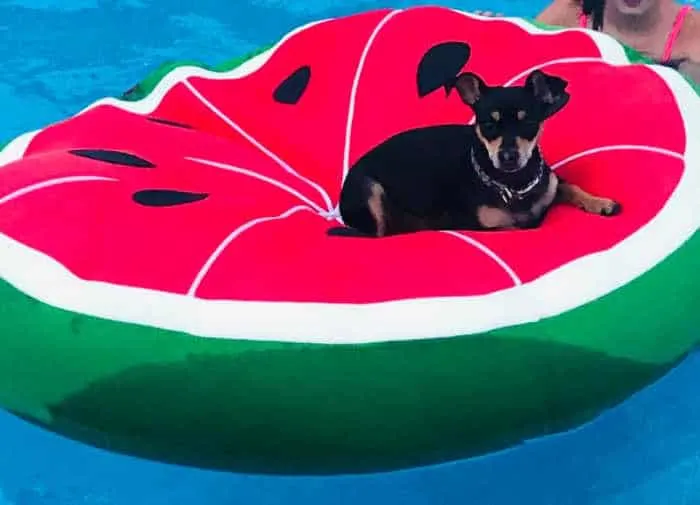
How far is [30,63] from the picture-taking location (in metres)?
3.74

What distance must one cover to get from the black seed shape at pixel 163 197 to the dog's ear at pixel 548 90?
2.05ft

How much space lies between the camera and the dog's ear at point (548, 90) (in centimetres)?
186

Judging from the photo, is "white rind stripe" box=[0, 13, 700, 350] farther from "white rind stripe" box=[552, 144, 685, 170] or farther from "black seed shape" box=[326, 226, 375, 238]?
"black seed shape" box=[326, 226, 375, 238]

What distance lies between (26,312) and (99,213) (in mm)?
224

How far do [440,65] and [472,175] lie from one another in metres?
0.40

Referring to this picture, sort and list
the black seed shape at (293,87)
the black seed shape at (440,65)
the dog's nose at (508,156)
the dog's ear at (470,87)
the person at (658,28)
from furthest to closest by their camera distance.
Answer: the person at (658,28)
the black seed shape at (293,87)
the black seed shape at (440,65)
the dog's ear at (470,87)
the dog's nose at (508,156)

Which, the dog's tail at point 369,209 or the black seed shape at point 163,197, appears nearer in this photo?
the black seed shape at point 163,197

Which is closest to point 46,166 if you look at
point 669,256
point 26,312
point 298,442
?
point 26,312

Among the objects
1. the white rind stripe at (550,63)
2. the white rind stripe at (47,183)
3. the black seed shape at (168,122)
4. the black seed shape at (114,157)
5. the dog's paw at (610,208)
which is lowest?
the dog's paw at (610,208)

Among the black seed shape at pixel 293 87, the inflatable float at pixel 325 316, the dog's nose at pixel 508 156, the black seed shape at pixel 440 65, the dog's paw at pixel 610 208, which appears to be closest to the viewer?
the inflatable float at pixel 325 316

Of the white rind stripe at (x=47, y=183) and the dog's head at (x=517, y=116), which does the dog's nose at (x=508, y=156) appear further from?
the white rind stripe at (x=47, y=183)

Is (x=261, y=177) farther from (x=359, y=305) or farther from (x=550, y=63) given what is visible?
(x=359, y=305)

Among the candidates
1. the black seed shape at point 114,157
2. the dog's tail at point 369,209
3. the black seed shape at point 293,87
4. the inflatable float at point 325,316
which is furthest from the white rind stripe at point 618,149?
the black seed shape at point 114,157

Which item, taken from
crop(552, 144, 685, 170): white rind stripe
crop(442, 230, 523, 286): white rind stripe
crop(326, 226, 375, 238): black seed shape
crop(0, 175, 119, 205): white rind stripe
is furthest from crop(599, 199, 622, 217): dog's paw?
crop(0, 175, 119, 205): white rind stripe
